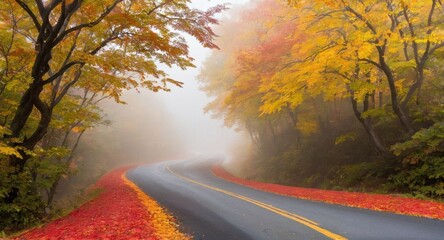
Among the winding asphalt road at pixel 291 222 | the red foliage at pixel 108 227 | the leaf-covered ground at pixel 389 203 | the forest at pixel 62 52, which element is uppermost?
the forest at pixel 62 52

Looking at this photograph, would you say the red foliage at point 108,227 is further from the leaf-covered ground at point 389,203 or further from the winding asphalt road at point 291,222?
the leaf-covered ground at point 389,203

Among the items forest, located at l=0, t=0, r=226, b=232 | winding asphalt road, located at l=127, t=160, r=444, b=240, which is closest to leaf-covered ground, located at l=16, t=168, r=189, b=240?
winding asphalt road, located at l=127, t=160, r=444, b=240

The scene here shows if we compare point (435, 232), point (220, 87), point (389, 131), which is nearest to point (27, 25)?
point (435, 232)

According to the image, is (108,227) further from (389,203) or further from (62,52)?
(389,203)

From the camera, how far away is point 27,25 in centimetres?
1126

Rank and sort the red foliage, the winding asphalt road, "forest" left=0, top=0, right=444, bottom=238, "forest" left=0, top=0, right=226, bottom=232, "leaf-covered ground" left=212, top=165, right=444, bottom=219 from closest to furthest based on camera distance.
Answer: the winding asphalt road, the red foliage, "leaf-covered ground" left=212, top=165, right=444, bottom=219, "forest" left=0, top=0, right=226, bottom=232, "forest" left=0, top=0, right=444, bottom=238

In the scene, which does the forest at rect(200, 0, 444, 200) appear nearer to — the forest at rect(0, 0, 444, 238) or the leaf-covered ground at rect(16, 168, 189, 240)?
the forest at rect(0, 0, 444, 238)

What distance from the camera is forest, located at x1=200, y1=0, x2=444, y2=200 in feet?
38.1

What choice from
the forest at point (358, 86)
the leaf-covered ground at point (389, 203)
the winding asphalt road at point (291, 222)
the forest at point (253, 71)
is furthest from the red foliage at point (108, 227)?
the forest at point (358, 86)

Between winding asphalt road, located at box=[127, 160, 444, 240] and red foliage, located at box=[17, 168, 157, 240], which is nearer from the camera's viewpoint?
winding asphalt road, located at box=[127, 160, 444, 240]

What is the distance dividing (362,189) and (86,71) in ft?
40.7

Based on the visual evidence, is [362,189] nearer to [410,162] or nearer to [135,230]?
[410,162]

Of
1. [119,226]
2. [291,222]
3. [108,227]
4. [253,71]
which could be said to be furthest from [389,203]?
[253,71]

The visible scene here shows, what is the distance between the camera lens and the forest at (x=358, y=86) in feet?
38.1
